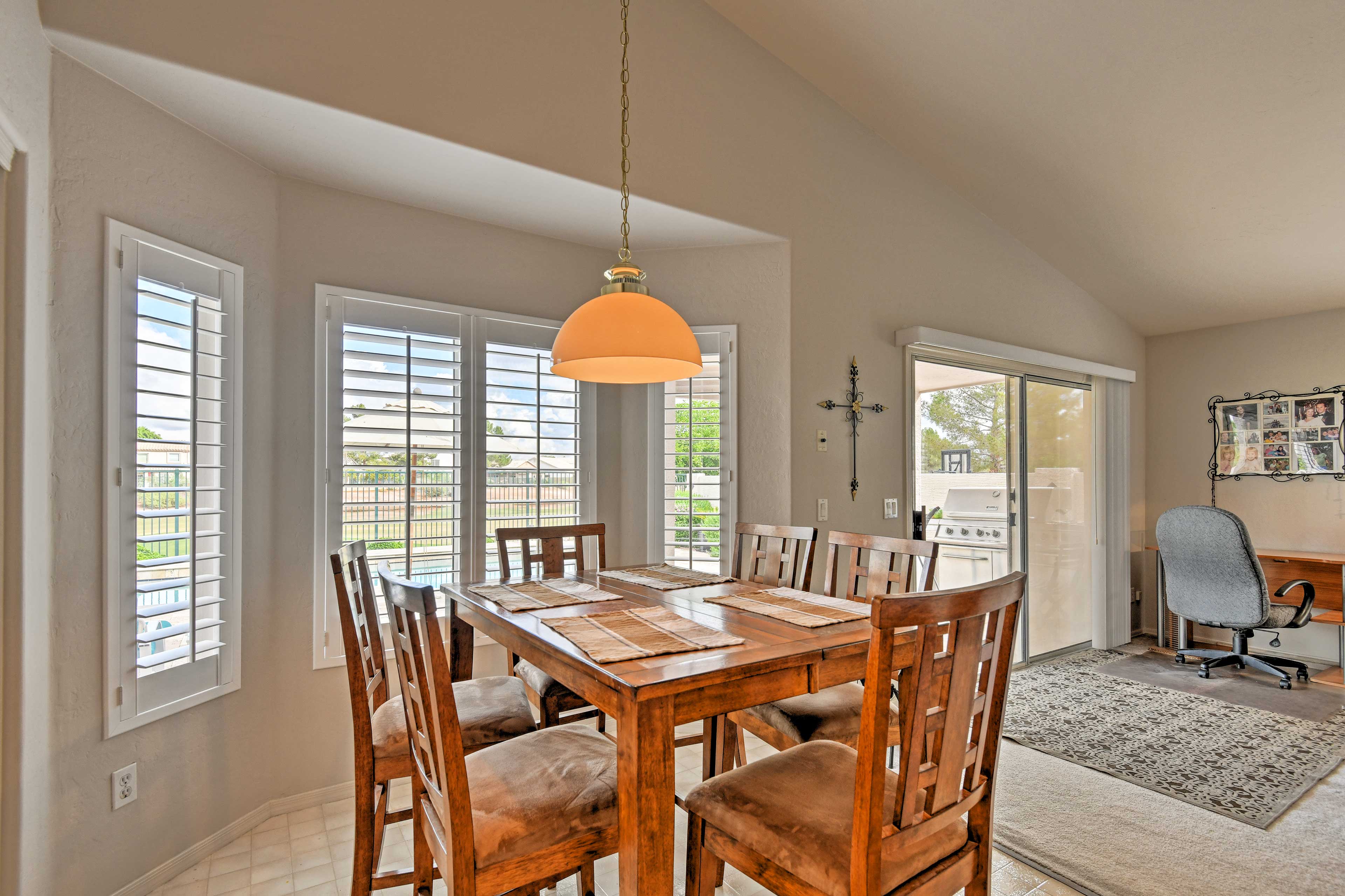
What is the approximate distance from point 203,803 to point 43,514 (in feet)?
3.77

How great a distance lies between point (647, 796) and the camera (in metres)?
1.27

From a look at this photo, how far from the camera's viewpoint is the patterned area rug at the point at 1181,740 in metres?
2.64

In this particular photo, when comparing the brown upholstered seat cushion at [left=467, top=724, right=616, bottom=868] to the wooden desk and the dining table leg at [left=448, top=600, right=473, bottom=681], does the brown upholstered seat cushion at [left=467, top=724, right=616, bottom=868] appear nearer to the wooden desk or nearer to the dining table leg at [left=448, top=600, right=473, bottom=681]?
the dining table leg at [left=448, top=600, right=473, bottom=681]

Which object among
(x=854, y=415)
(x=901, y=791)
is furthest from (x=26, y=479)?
(x=854, y=415)

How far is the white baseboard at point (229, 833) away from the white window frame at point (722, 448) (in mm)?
1699

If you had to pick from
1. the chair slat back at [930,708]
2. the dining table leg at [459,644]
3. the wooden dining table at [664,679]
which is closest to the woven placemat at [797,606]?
the wooden dining table at [664,679]

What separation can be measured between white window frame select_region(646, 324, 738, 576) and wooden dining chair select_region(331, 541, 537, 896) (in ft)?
4.63

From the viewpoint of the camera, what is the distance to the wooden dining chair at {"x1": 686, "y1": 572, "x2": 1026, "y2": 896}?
3.86 feet

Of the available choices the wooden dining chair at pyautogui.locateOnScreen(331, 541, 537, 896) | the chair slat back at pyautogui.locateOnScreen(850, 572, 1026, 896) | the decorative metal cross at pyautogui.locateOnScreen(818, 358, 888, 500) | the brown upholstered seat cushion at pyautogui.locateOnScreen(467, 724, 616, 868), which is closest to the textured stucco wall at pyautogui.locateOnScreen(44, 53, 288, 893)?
the wooden dining chair at pyautogui.locateOnScreen(331, 541, 537, 896)

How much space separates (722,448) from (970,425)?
5.92ft

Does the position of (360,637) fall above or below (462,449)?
below

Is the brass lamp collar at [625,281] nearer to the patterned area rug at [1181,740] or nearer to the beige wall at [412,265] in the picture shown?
the beige wall at [412,265]

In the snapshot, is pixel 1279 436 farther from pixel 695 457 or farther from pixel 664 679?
pixel 664 679

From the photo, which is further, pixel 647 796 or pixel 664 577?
pixel 664 577
